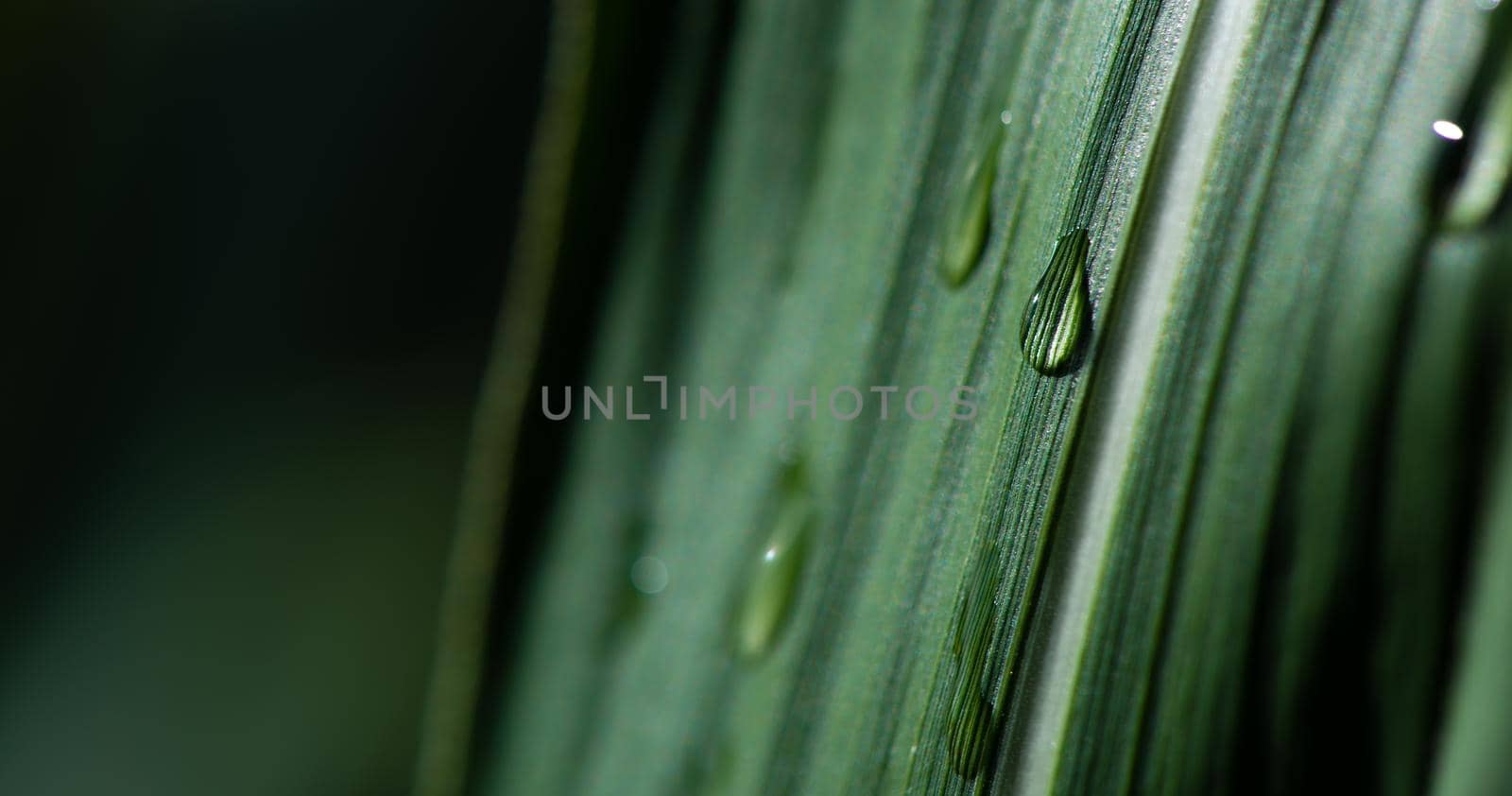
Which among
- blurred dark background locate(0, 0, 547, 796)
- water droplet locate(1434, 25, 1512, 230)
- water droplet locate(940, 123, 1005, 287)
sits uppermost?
water droplet locate(1434, 25, 1512, 230)

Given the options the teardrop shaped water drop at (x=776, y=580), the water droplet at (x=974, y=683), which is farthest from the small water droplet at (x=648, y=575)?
the water droplet at (x=974, y=683)

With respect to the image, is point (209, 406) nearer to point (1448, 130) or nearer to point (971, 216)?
point (971, 216)

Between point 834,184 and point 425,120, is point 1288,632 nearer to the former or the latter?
point 834,184

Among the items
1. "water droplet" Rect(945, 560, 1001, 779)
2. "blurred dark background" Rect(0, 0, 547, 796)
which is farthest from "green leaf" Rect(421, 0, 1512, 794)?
"blurred dark background" Rect(0, 0, 547, 796)

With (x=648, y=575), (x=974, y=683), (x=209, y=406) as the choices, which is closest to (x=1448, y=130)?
(x=974, y=683)

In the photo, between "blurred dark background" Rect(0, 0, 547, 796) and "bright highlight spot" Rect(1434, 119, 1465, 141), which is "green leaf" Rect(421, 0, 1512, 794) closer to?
"bright highlight spot" Rect(1434, 119, 1465, 141)

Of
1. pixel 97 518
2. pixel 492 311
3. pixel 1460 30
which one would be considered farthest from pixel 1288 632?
pixel 97 518
